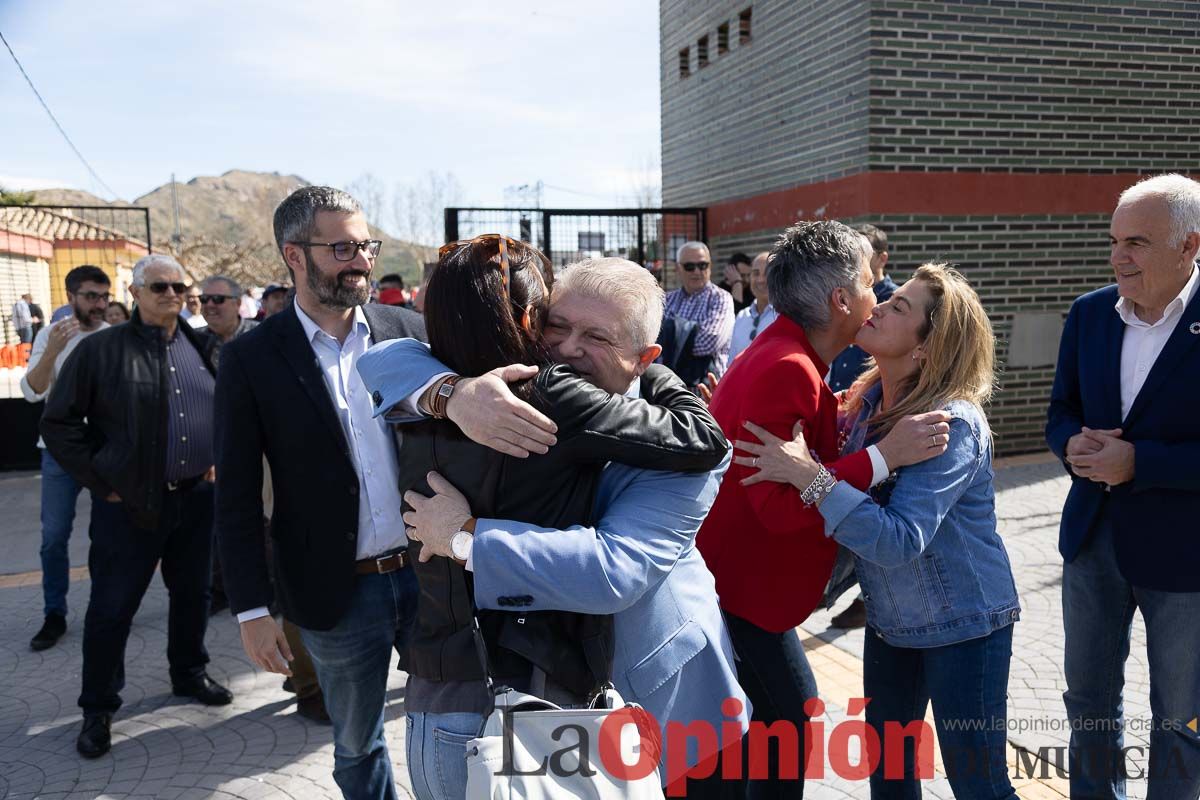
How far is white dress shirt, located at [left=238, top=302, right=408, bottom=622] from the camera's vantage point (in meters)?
2.66

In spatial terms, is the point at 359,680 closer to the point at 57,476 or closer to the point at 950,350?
the point at 950,350

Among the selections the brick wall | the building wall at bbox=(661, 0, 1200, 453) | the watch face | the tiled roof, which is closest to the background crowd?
the watch face

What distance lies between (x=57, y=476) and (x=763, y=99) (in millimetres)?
8029

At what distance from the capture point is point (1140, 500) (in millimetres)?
2590

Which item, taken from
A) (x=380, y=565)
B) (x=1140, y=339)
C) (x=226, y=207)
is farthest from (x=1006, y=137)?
(x=226, y=207)

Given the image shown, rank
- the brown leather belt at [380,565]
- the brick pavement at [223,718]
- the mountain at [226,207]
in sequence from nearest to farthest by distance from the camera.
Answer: the brown leather belt at [380,565] → the brick pavement at [223,718] → the mountain at [226,207]

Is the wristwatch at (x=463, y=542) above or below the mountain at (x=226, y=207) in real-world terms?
below

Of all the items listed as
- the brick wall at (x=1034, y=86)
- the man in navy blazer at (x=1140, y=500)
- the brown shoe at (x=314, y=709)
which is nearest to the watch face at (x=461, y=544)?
the man in navy blazer at (x=1140, y=500)

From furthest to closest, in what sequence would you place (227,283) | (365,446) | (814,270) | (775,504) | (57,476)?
1. (227,283)
2. (57,476)
3. (365,446)
4. (814,270)
5. (775,504)

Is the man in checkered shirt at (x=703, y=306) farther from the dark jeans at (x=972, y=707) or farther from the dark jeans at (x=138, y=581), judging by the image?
the dark jeans at (x=972, y=707)

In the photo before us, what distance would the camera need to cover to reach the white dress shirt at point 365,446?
266cm

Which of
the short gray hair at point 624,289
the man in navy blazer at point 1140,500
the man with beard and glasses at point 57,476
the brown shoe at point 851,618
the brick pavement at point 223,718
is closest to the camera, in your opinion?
the short gray hair at point 624,289

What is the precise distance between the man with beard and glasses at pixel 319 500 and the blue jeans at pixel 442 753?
3.29 feet

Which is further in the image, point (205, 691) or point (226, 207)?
point (226, 207)
